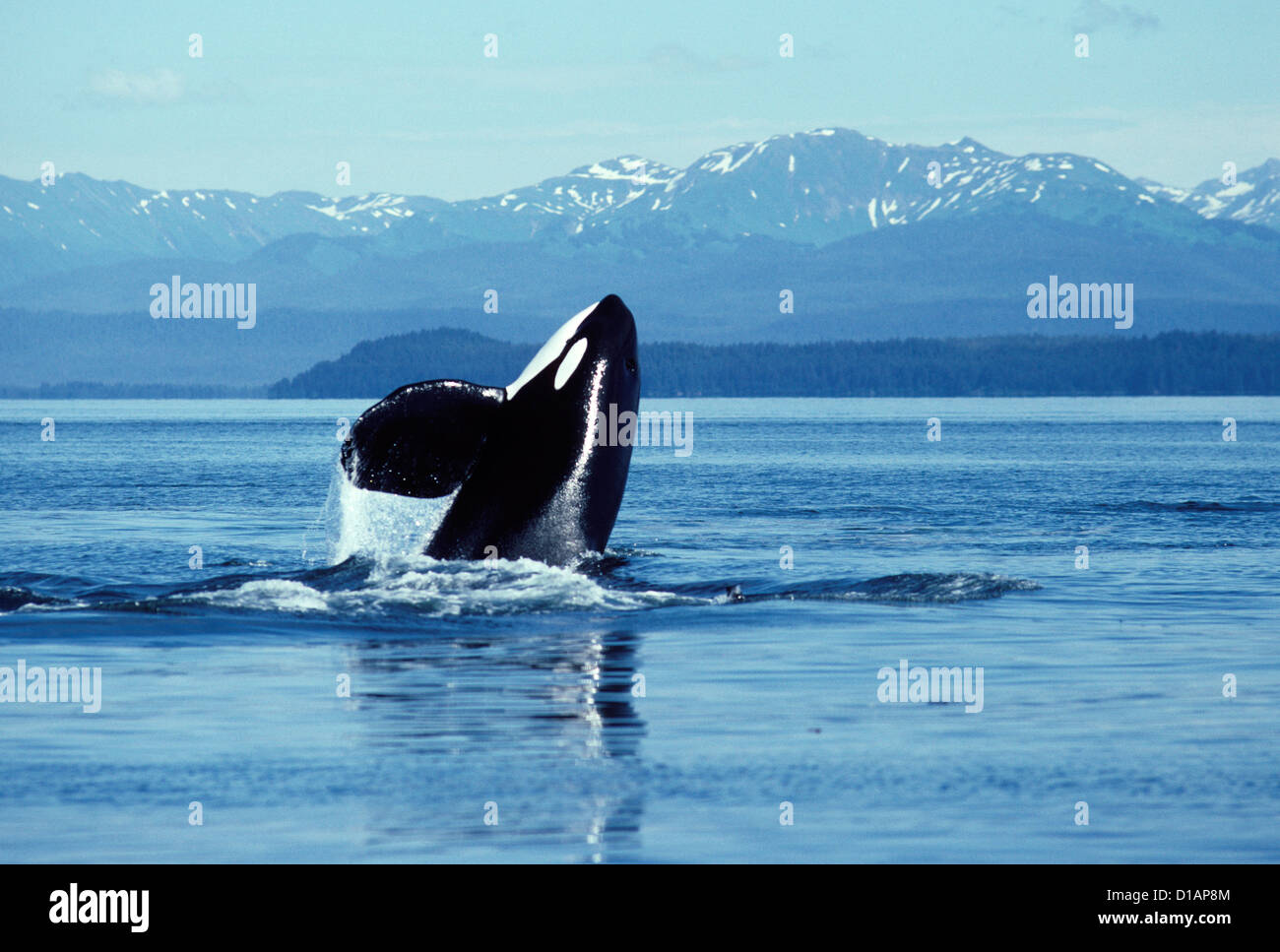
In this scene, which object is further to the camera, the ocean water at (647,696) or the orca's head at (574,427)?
the orca's head at (574,427)

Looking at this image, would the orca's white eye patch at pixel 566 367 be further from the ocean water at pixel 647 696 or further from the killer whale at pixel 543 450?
the ocean water at pixel 647 696

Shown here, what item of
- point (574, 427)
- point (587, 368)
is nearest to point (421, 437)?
point (574, 427)

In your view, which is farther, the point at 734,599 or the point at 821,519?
the point at 821,519

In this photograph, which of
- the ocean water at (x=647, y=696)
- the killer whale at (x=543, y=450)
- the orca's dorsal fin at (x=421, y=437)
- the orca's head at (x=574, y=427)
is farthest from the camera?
the orca's head at (x=574, y=427)

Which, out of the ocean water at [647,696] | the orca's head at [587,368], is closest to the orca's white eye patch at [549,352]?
the orca's head at [587,368]

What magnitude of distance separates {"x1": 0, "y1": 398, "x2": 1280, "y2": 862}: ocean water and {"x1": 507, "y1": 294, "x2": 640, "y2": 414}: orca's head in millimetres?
2018

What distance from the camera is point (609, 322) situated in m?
20.8

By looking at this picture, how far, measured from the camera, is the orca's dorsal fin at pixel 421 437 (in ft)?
59.3

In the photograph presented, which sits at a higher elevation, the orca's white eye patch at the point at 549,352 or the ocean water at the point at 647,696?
the orca's white eye patch at the point at 549,352

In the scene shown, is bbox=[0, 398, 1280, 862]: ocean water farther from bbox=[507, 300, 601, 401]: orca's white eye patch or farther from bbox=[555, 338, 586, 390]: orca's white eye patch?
bbox=[555, 338, 586, 390]: orca's white eye patch

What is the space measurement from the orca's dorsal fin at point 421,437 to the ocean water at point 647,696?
1589mm
